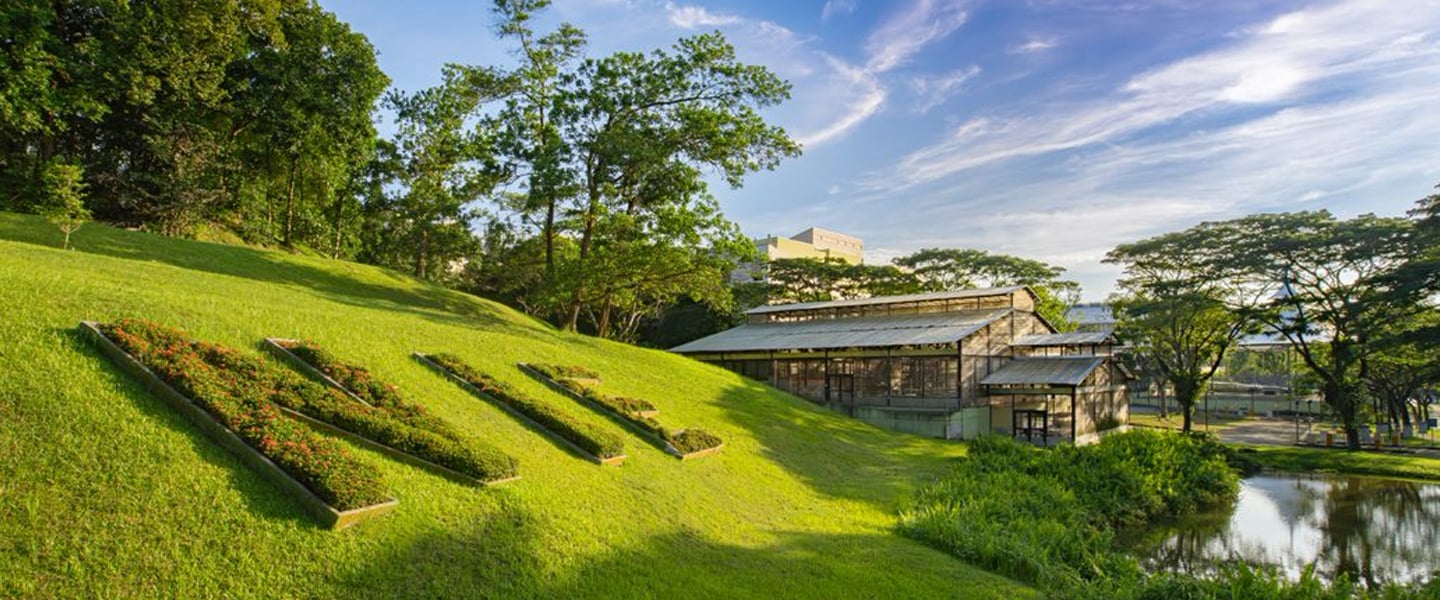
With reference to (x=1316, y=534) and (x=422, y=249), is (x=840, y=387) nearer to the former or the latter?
(x=1316, y=534)

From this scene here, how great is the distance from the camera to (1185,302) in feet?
108

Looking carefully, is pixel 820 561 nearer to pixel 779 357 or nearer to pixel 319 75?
pixel 779 357

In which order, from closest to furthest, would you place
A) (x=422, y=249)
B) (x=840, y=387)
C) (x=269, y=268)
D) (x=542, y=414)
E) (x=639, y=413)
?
(x=542, y=414)
(x=639, y=413)
(x=269, y=268)
(x=840, y=387)
(x=422, y=249)

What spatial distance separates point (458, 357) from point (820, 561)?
909cm

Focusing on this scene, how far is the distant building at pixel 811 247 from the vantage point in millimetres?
68188

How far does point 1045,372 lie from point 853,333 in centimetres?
870

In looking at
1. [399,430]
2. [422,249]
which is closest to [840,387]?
[399,430]

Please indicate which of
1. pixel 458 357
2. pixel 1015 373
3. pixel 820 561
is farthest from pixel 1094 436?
pixel 458 357

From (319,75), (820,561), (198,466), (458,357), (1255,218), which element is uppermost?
(319,75)

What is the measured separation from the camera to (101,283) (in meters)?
11.9

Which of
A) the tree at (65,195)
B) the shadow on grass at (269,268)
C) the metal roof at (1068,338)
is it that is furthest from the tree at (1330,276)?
the tree at (65,195)

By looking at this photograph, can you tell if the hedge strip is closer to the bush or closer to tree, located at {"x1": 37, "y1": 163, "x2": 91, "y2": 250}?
the bush

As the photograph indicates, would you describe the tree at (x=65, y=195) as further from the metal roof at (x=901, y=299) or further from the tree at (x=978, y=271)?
the tree at (x=978, y=271)

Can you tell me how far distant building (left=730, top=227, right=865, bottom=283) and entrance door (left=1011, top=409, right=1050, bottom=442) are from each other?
2923cm
